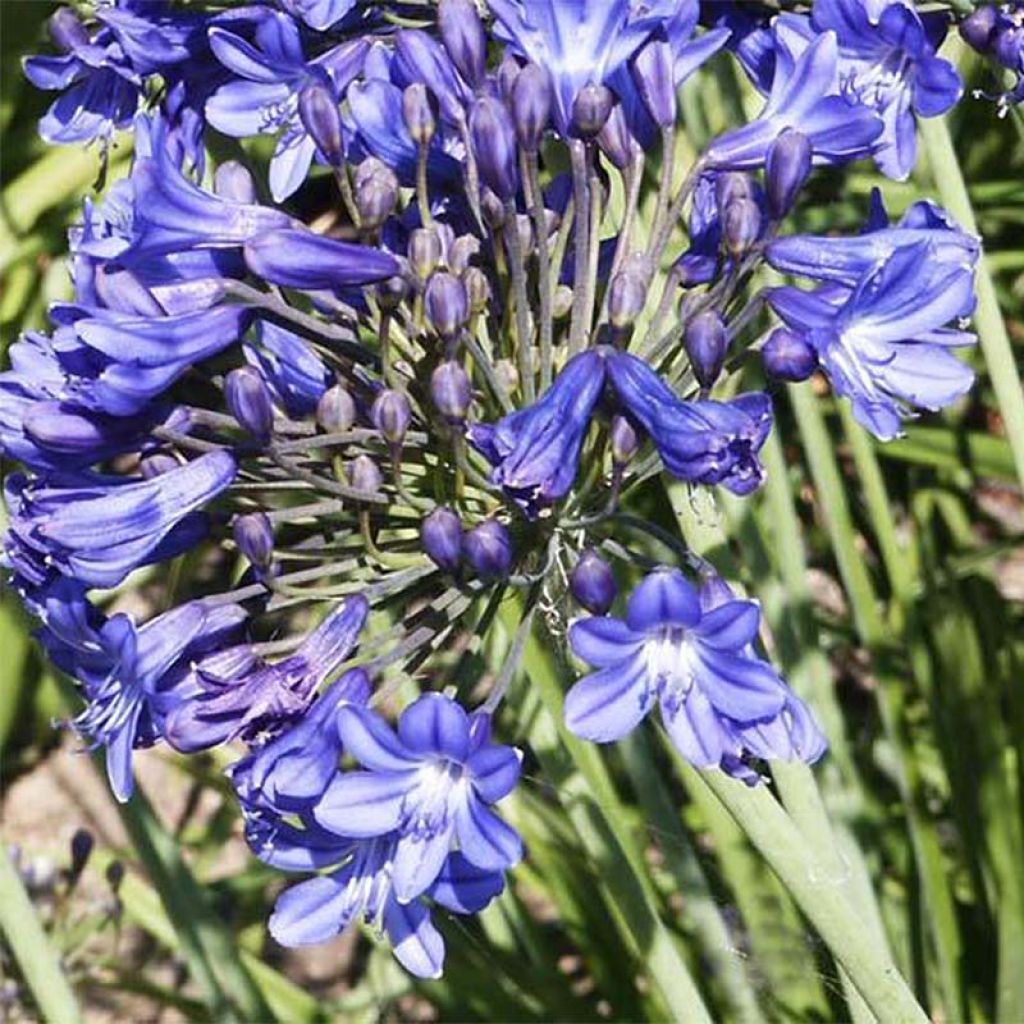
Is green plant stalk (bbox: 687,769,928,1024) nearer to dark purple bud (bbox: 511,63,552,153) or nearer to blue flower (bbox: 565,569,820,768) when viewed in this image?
blue flower (bbox: 565,569,820,768)

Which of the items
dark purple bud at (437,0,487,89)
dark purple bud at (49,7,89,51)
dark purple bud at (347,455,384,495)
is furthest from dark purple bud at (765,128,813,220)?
dark purple bud at (49,7,89,51)

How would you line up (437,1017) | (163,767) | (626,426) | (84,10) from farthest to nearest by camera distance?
1. (163,767)
2. (437,1017)
3. (84,10)
4. (626,426)

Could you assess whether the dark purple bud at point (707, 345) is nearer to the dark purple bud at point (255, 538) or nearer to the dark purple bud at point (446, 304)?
the dark purple bud at point (446, 304)

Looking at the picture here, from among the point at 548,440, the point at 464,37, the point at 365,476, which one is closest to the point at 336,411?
the point at 365,476

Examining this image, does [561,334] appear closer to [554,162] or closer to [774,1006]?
[554,162]

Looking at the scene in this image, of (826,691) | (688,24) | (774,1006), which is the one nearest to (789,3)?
(688,24)

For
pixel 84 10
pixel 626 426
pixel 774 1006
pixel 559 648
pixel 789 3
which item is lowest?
pixel 774 1006

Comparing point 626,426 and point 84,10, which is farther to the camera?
point 84,10
